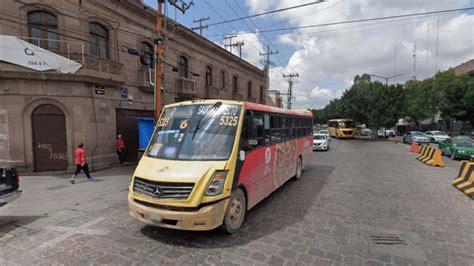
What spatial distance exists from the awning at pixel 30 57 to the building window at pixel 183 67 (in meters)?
7.95

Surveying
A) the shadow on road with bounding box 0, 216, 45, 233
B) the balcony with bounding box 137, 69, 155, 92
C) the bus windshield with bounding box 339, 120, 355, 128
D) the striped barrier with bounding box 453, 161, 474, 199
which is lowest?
the shadow on road with bounding box 0, 216, 45, 233

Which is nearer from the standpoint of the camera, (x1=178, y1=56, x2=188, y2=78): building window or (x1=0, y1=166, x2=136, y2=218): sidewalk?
(x1=0, y1=166, x2=136, y2=218): sidewalk

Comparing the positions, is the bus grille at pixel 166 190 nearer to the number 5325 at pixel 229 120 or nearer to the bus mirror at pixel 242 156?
the bus mirror at pixel 242 156

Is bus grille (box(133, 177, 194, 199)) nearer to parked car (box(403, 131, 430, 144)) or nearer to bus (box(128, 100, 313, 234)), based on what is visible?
bus (box(128, 100, 313, 234))

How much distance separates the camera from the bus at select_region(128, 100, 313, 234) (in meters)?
3.91

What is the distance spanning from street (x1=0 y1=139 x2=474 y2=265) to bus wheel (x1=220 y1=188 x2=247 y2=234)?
0.51 feet

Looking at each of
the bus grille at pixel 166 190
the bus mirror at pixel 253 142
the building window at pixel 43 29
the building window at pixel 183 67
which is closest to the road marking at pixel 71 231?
the bus grille at pixel 166 190

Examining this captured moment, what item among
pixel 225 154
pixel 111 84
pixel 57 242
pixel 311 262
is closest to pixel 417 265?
pixel 311 262

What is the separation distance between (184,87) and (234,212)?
47.7 feet

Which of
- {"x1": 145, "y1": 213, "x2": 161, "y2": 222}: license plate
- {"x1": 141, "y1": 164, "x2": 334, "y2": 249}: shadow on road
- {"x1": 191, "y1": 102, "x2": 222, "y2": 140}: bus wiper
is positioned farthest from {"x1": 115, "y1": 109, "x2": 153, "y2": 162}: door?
{"x1": 145, "y1": 213, "x2": 161, "y2": 222}: license plate

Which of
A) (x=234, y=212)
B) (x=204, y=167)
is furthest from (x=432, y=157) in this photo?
(x=204, y=167)

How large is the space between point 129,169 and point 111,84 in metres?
4.39

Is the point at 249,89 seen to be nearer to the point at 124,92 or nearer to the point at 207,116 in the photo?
the point at 124,92

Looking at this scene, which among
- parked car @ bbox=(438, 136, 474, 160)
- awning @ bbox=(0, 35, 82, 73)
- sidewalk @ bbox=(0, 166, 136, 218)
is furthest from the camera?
parked car @ bbox=(438, 136, 474, 160)
